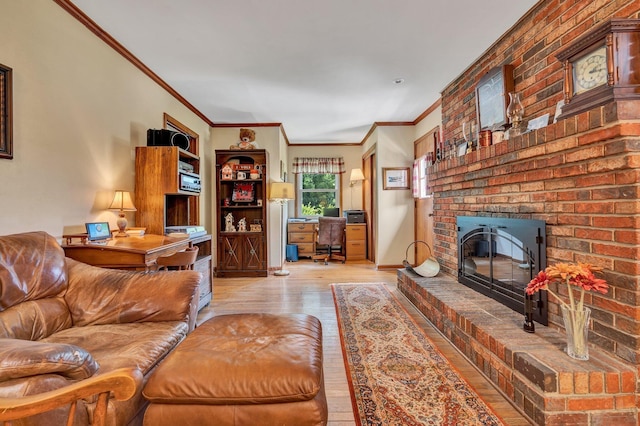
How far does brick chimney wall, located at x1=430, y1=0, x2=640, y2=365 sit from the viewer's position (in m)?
1.42

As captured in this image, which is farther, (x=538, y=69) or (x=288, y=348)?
(x=538, y=69)

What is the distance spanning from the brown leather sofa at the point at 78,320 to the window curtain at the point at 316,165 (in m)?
4.94

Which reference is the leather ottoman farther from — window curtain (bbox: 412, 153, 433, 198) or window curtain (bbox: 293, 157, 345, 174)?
window curtain (bbox: 293, 157, 345, 174)

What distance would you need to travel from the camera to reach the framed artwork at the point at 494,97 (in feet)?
8.16

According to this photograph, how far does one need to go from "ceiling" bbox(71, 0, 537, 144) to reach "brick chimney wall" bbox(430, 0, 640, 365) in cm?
32

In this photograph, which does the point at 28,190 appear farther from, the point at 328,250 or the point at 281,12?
the point at 328,250

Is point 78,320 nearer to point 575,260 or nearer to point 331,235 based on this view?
point 575,260

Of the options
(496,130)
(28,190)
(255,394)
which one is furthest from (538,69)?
(28,190)

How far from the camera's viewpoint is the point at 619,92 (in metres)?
1.48

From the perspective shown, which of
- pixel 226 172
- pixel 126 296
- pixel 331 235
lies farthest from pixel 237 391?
pixel 331 235

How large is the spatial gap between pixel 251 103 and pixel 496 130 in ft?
9.61

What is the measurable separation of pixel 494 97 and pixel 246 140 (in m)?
3.42

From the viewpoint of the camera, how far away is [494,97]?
2613 mm

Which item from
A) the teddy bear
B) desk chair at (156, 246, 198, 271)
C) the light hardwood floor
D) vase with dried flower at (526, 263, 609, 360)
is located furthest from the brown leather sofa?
the teddy bear
